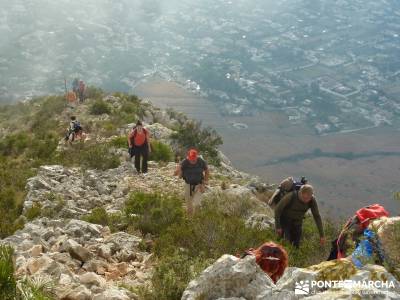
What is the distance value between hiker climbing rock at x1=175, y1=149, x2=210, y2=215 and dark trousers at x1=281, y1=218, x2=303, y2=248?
2.60 meters

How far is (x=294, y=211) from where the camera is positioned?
25.8 feet

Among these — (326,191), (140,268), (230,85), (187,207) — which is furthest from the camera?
(230,85)

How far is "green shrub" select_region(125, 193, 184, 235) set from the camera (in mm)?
9000

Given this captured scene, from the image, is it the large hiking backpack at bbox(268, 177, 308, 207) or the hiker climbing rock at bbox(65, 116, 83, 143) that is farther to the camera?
the hiker climbing rock at bbox(65, 116, 83, 143)

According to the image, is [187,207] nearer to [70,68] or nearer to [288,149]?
[288,149]

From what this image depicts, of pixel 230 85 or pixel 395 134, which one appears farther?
pixel 230 85

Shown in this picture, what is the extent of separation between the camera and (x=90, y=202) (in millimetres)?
11000

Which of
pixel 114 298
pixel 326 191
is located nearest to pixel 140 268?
pixel 114 298

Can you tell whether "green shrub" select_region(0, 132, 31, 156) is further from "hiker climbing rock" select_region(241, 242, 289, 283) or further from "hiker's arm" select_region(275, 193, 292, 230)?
"hiker climbing rock" select_region(241, 242, 289, 283)

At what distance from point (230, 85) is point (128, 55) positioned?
125ft

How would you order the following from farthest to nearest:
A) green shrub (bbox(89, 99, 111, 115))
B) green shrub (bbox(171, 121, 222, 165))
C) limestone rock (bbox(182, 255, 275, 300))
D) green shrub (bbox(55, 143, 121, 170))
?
1. green shrub (bbox(89, 99, 111, 115))
2. green shrub (bbox(171, 121, 222, 165))
3. green shrub (bbox(55, 143, 121, 170))
4. limestone rock (bbox(182, 255, 275, 300))

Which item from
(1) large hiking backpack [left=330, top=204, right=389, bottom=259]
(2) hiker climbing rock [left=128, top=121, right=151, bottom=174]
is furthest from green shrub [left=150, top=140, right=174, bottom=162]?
(1) large hiking backpack [left=330, top=204, right=389, bottom=259]

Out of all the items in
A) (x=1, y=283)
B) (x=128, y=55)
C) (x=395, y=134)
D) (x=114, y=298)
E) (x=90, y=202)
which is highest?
(x=1, y=283)

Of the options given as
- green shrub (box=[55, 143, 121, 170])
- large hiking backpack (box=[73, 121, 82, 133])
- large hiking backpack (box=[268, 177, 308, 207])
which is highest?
large hiking backpack (box=[268, 177, 308, 207])
